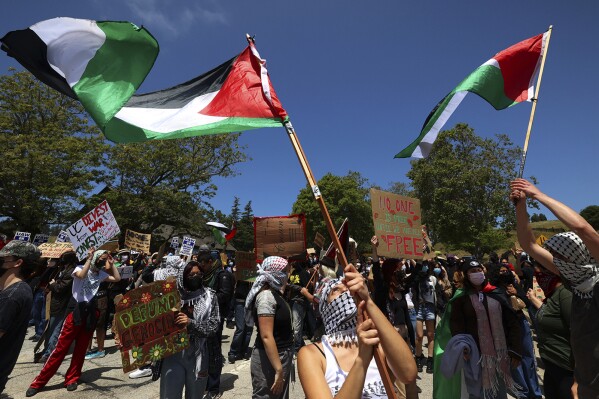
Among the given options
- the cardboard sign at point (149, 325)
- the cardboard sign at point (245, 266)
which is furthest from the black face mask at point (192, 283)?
the cardboard sign at point (245, 266)

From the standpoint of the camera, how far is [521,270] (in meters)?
8.55

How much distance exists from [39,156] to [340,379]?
972 inches

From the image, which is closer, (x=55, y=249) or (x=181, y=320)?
(x=181, y=320)

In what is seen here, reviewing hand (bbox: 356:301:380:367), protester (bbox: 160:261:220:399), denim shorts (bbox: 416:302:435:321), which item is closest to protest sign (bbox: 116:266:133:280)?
protester (bbox: 160:261:220:399)

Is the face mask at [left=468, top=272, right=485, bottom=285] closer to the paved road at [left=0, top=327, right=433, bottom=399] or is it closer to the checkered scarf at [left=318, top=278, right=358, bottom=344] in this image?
the paved road at [left=0, top=327, right=433, bottom=399]

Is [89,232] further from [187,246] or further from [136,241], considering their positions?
[136,241]

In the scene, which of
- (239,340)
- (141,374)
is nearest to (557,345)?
(239,340)

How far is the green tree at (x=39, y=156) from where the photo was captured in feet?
68.0

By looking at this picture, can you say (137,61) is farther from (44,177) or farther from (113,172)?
(113,172)

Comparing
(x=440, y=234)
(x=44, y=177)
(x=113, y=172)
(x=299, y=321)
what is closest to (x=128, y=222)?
(x=113, y=172)

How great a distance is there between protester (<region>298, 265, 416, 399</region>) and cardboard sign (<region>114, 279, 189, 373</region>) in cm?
216

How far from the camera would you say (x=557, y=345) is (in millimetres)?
3240

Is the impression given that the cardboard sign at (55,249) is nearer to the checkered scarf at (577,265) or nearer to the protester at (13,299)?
the protester at (13,299)

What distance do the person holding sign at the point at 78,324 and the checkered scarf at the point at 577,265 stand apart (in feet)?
20.3
